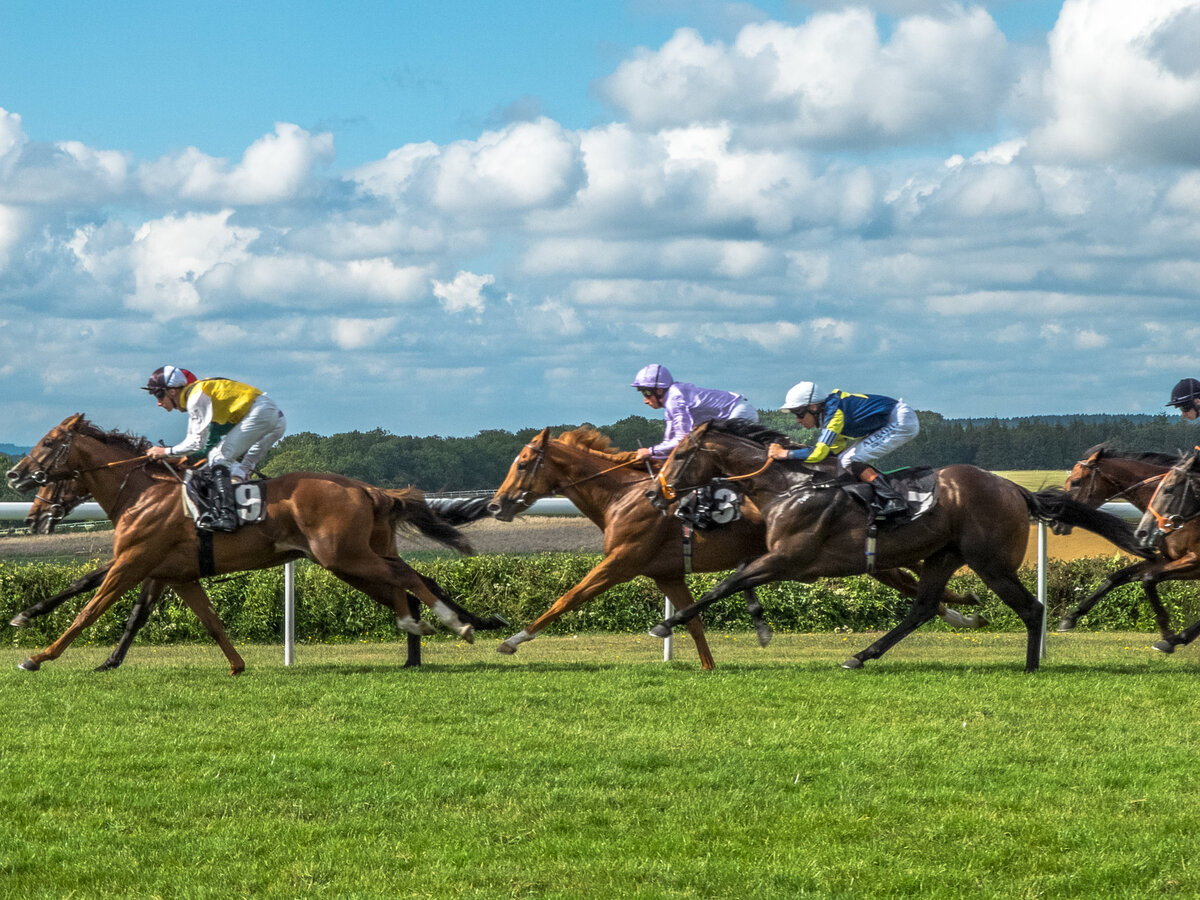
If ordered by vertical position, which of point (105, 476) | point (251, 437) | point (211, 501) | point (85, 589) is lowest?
point (85, 589)

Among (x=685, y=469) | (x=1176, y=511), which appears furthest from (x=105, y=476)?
(x=1176, y=511)

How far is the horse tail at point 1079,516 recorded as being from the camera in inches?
360

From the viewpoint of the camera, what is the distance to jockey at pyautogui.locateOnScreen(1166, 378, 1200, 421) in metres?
10.3

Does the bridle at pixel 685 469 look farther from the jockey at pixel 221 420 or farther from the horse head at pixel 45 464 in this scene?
the horse head at pixel 45 464

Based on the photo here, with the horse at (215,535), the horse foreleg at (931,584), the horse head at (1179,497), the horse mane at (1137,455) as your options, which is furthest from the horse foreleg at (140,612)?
the horse mane at (1137,455)

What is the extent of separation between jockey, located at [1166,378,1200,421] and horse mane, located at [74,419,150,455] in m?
7.36

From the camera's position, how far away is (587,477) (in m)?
9.47

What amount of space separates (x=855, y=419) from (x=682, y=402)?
120 cm

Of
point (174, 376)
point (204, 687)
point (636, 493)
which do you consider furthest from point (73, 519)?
point (636, 493)

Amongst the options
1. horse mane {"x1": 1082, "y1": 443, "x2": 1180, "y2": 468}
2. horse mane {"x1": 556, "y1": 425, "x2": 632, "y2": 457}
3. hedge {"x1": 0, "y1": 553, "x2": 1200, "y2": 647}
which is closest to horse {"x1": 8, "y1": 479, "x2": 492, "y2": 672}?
horse mane {"x1": 556, "y1": 425, "x2": 632, "y2": 457}

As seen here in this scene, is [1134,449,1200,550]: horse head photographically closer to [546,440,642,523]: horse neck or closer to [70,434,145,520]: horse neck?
[546,440,642,523]: horse neck

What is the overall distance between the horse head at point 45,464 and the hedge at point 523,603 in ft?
10.3

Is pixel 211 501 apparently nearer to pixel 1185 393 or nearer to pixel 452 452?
pixel 1185 393

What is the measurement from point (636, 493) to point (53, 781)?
15.6ft
